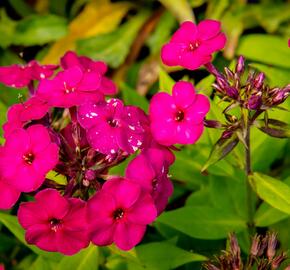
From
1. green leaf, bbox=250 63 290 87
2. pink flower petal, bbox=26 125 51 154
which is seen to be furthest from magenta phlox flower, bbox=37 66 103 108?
green leaf, bbox=250 63 290 87

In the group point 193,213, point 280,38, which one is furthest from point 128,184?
point 280,38

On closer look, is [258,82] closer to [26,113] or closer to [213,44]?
[213,44]

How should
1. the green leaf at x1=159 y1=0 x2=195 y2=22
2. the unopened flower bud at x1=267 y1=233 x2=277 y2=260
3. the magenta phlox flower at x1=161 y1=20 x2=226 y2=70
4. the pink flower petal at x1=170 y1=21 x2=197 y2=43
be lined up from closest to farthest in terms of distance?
the unopened flower bud at x1=267 y1=233 x2=277 y2=260
the magenta phlox flower at x1=161 y1=20 x2=226 y2=70
the pink flower petal at x1=170 y1=21 x2=197 y2=43
the green leaf at x1=159 y1=0 x2=195 y2=22

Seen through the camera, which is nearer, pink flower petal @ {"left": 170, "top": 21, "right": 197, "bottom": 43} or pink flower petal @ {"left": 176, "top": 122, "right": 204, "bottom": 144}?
pink flower petal @ {"left": 176, "top": 122, "right": 204, "bottom": 144}

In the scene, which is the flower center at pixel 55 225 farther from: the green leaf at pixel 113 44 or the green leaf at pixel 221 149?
the green leaf at pixel 113 44

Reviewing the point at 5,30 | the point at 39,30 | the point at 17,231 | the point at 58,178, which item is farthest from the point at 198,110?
the point at 5,30

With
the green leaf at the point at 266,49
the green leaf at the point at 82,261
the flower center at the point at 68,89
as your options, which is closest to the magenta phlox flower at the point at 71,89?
the flower center at the point at 68,89

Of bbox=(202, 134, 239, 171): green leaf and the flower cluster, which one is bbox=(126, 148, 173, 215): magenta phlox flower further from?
bbox=(202, 134, 239, 171): green leaf
